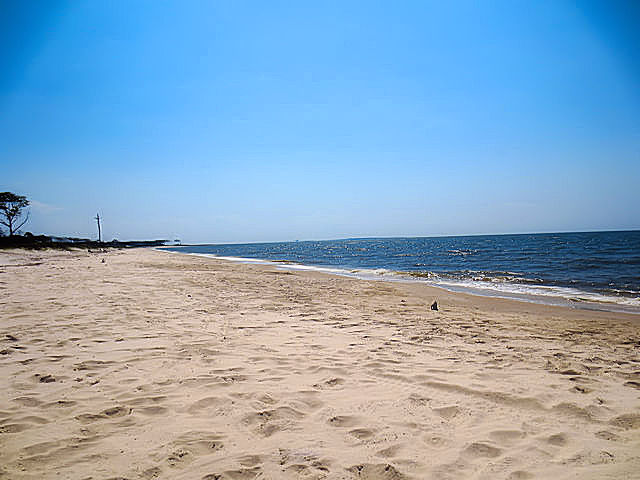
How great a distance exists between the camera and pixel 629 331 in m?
6.43

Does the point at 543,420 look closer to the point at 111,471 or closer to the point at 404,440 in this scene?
the point at 404,440

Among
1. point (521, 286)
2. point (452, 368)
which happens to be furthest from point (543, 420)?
point (521, 286)

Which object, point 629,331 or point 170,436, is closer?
point 170,436

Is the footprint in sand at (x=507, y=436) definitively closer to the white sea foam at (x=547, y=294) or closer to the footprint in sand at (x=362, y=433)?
the footprint in sand at (x=362, y=433)

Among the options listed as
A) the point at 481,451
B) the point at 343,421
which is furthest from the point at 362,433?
the point at 481,451

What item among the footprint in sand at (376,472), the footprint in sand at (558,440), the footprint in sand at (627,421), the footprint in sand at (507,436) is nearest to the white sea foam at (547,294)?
the footprint in sand at (627,421)

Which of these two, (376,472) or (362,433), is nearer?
(376,472)

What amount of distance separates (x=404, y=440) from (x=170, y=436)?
1.79m

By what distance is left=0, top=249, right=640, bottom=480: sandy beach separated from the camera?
228cm

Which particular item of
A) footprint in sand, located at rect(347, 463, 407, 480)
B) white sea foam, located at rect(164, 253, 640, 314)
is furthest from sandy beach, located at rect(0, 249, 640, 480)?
white sea foam, located at rect(164, 253, 640, 314)

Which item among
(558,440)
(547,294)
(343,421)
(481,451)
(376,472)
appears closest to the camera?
(376,472)

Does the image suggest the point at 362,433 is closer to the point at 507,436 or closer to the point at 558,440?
the point at 507,436

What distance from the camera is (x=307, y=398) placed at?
321 centimetres

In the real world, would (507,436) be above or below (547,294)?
above
